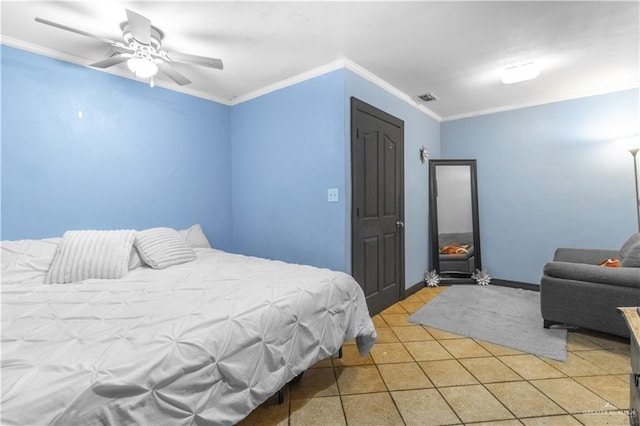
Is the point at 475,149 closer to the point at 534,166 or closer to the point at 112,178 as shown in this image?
the point at 534,166

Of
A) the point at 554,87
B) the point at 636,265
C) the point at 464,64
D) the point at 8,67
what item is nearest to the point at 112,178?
the point at 8,67

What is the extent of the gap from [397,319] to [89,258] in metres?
2.65

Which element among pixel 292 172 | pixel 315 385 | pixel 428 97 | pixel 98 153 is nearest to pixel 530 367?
pixel 315 385

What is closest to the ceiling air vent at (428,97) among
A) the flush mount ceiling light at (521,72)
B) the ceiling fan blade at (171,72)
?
the flush mount ceiling light at (521,72)

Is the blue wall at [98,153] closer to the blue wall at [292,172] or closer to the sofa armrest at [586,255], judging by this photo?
the blue wall at [292,172]

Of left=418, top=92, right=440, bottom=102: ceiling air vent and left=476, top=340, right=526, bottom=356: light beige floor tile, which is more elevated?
left=418, top=92, right=440, bottom=102: ceiling air vent

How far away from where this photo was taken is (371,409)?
1.76 m

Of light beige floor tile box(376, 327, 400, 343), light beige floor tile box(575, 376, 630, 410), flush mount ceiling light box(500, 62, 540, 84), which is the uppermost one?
flush mount ceiling light box(500, 62, 540, 84)

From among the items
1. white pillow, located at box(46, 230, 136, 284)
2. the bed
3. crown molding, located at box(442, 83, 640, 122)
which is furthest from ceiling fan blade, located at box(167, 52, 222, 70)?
crown molding, located at box(442, 83, 640, 122)

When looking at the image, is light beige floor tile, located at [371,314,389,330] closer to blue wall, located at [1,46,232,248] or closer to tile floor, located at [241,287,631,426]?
tile floor, located at [241,287,631,426]

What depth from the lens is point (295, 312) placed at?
1.65 meters

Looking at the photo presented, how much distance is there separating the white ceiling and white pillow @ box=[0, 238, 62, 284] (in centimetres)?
152

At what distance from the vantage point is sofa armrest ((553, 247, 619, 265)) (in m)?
3.14

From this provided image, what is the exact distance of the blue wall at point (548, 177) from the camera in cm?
351
